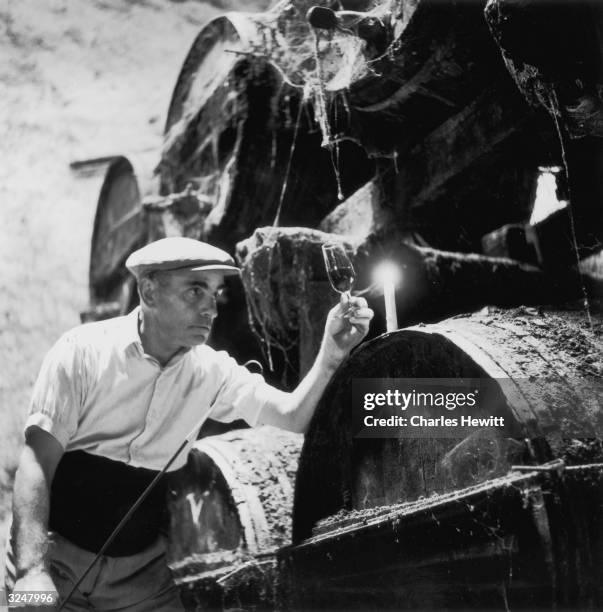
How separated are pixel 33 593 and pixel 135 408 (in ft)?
3.10

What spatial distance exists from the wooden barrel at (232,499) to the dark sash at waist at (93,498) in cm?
93

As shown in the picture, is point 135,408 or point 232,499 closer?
point 135,408

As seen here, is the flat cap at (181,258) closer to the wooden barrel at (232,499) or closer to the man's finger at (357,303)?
the man's finger at (357,303)

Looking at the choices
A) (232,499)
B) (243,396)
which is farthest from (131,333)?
(232,499)

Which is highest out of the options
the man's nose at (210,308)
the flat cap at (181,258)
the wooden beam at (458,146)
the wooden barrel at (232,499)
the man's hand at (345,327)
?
the wooden beam at (458,146)

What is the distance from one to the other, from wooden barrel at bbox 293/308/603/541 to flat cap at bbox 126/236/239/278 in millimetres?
839

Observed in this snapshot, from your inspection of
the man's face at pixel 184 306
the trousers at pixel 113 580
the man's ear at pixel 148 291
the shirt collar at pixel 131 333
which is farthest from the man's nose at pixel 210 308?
the trousers at pixel 113 580

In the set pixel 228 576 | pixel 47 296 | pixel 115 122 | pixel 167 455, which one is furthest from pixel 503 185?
pixel 115 122

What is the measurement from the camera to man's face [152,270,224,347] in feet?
11.4

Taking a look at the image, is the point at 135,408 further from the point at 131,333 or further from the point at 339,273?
the point at 339,273

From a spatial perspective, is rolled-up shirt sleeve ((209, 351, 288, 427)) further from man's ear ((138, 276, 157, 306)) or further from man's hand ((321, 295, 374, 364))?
man's ear ((138, 276, 157, 306))

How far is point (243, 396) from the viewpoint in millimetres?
3732

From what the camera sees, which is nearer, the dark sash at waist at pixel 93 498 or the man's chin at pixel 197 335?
the dark sash at waist at pixel 93 498

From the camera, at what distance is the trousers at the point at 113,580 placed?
3295mm
